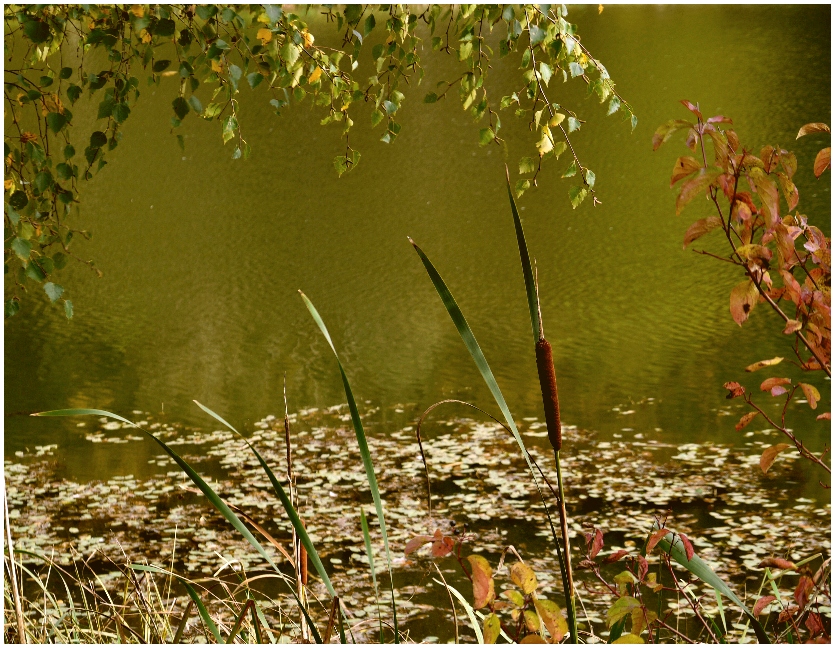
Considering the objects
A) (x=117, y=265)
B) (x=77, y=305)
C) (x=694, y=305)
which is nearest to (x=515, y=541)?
(x=694, y=305)

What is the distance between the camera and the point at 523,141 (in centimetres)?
1111

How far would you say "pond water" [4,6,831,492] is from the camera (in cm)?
545

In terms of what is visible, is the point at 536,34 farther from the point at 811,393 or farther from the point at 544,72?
the point at 811,393

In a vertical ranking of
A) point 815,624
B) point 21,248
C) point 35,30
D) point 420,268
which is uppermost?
point 420,268

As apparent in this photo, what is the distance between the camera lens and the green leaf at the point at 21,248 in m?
1.68

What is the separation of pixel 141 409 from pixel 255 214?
5.64 meters

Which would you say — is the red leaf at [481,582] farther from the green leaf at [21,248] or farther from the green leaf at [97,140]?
the green leaf at [97,140]

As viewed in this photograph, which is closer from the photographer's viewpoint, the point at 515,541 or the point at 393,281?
the point at 515,541

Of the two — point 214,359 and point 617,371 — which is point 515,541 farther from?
point 214,359

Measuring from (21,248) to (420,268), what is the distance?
21.8ft

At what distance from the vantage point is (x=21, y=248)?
5.54 feet

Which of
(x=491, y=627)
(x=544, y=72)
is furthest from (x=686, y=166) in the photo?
(x=544, y=72)

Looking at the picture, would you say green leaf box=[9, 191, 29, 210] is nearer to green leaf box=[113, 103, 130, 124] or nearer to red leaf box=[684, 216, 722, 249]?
green leaf box=[113, 103, 130, 124]

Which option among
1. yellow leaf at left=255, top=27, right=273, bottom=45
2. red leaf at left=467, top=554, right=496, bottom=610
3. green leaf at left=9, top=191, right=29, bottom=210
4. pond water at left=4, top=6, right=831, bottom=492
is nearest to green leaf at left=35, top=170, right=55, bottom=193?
green leaf at left=9, top=191, right=29, bottom=210
